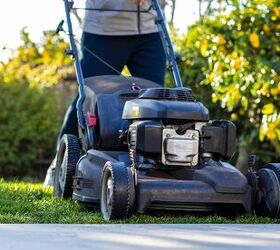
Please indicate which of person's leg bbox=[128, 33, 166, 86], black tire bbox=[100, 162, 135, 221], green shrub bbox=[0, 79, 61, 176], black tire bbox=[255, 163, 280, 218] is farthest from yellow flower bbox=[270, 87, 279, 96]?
green shrub bbox=[0, 79, 61, 176]

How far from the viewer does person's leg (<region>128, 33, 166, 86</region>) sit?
477 centimetres

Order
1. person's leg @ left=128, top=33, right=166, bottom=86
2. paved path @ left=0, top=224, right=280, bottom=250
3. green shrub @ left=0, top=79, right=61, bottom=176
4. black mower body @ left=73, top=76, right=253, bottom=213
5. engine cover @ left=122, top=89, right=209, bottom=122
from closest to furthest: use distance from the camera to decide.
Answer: paved path @ left=0, top=224, right=280, bottom=250
black mower body @ left=73, top=76, right=253, bottom=213
engine cover @ left=122, top=89, right=209, bottom=122
person's leg @ left=128, top=33, right=166, bottom=86
green shrub @ left=0, top=79, right=61, bottom=176

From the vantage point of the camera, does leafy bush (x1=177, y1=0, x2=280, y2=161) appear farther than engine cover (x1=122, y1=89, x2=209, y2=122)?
Yes

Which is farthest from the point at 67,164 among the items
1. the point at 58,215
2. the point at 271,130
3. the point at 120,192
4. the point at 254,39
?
the point at 254,39

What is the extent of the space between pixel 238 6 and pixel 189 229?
11.4 feet

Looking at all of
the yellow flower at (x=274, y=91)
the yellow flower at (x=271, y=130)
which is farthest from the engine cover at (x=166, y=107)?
the yellow flower at (x=274, y=91)

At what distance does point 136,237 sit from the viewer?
2898 mm

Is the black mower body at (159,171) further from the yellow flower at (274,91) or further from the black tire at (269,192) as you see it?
the yellow flower at (274,91)

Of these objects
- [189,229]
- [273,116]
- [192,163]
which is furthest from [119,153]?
[273,116]

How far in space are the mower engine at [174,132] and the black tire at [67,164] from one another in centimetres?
54

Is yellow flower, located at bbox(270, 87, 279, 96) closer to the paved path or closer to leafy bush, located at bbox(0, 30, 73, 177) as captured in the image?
the paved path

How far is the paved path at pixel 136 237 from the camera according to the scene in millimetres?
2721

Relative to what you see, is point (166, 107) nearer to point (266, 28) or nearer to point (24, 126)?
point (266, 28)

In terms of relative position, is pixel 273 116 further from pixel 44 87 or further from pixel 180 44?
pixel 44 87
